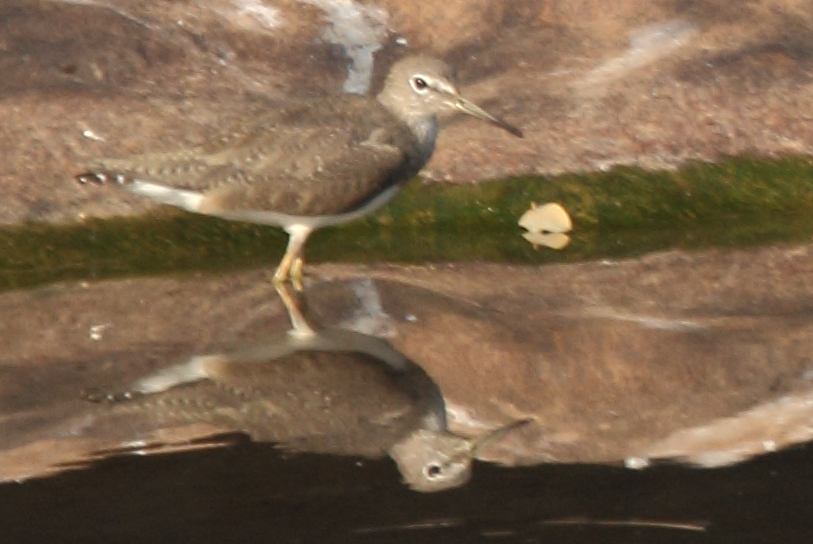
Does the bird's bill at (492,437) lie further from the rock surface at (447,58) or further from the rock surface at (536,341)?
the rock surface at (447,58)

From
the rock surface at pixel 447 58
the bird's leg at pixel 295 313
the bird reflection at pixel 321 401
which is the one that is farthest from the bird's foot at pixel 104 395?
the rock surface at pixel 447 58

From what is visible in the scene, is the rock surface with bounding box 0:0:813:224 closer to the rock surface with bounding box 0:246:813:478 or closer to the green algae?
the green algae

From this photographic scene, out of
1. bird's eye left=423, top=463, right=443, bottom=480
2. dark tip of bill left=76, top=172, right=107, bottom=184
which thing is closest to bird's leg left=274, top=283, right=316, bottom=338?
dark tip of bill left=76, top=172, right=107, bottom=184

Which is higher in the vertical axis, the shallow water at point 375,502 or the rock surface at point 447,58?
the rock surface at point 447,58

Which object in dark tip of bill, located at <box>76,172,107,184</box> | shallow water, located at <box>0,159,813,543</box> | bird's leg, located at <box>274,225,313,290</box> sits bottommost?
shallow water, located at <box>0,159,813,543</box>

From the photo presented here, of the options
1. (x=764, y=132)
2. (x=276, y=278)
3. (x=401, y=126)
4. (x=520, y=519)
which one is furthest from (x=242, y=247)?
(x=520, y=519)

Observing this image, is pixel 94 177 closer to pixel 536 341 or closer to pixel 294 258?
pixel 294 258

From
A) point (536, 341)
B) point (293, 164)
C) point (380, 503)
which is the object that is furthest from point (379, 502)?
point (293, 164)
